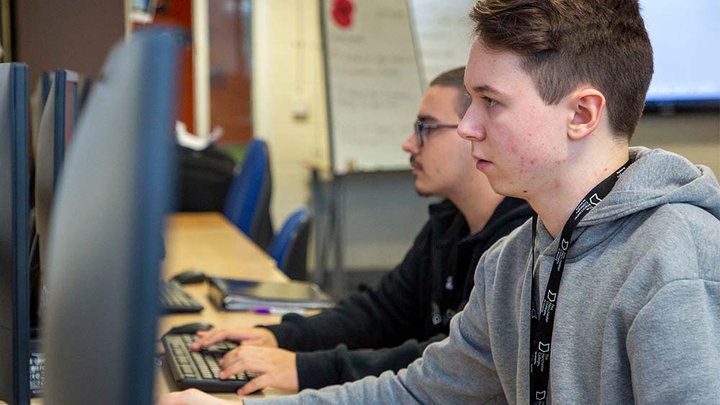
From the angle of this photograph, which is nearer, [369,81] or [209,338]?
[209,338]

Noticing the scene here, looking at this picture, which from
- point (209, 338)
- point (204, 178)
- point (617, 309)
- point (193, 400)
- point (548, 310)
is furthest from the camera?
point (204, 178)

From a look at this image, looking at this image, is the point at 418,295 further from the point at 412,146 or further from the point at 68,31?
the point at 68,31

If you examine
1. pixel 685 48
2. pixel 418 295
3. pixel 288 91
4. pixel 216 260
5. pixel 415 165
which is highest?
pixel 685 48

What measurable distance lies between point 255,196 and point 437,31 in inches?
70.1

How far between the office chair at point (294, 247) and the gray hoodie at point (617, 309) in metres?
1.79

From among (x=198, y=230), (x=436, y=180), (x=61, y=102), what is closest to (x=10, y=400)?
(x=61, y=102)

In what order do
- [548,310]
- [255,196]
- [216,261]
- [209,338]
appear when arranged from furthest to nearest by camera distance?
1. [255,196]
2. [216,261]
3. [209,338]
4. [548,310]

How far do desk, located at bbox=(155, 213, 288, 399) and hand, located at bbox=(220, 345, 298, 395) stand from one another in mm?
23

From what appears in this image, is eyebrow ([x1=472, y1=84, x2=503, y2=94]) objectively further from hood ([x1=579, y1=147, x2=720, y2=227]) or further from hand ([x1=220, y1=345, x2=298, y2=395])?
hand ([x1=220, y1=345, x2=298, y2=395])

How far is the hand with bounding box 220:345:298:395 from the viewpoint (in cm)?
152

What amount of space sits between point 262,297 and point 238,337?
18.3 inches

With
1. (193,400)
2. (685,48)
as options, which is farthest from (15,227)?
(685,48)

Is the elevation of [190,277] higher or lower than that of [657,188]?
lower

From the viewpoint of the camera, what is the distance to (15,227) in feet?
3.42
